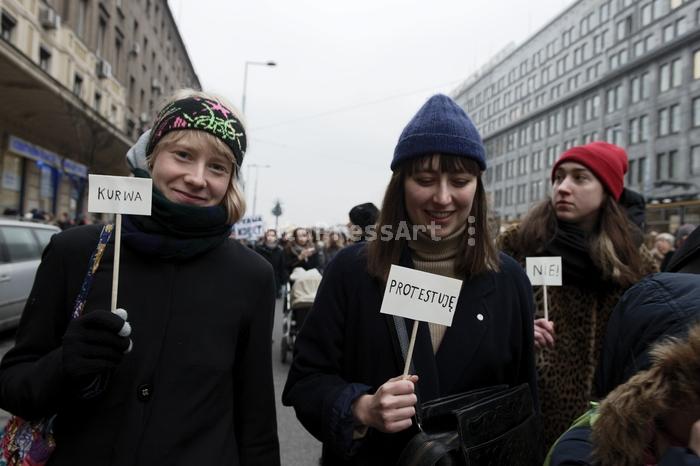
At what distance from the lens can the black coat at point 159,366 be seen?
1.44 m

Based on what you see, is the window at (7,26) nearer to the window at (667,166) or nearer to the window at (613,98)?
the window at (667,166)

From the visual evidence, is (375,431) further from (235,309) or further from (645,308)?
(645,308)

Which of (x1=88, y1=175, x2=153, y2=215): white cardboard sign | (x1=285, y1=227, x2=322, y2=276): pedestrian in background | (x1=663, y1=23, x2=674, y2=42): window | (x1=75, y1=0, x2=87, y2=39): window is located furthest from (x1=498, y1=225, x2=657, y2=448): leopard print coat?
(x1=663, y1=23, x2=674, y2=42): window

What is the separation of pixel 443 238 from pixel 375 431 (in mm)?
692

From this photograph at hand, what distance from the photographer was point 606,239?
8.57 feet

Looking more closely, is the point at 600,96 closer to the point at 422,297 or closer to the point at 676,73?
the point at 676,73

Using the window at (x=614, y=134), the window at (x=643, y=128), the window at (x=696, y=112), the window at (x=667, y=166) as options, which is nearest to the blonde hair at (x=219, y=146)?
the window at (x=696, y=112)

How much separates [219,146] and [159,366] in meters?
0.72

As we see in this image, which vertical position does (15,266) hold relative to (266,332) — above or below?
below

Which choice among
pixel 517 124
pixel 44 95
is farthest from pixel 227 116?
pixel 517 124

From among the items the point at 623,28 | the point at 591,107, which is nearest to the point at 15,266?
the point at 623,28

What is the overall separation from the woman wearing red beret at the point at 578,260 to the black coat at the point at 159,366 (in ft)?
4.23

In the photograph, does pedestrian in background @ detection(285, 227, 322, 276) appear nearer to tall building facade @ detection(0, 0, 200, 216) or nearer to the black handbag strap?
the black handbag strap

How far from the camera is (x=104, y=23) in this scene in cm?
2425
